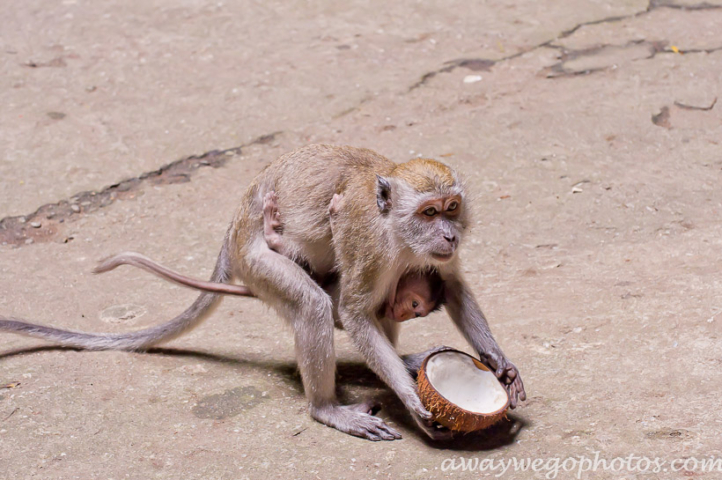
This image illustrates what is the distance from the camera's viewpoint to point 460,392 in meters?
4.04

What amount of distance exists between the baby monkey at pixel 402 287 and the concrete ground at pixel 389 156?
0.53 meters

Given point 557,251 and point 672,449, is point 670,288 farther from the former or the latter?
point 672,449

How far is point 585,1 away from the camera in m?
9.63

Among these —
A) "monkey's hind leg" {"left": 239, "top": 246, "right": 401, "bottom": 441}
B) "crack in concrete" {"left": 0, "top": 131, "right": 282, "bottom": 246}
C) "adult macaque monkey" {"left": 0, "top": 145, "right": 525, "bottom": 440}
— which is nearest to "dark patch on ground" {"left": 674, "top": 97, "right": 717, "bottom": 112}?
"crack in concrete" {"left": 0, "top": 131, "right": 282, "bottom": 246}

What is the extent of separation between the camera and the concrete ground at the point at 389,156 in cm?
391

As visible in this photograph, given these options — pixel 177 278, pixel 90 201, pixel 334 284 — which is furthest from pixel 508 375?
pixel 90 201

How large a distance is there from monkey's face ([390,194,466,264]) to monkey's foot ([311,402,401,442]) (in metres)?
0.91

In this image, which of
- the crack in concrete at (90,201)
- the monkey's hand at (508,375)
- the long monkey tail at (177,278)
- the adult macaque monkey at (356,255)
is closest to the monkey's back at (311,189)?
the adult macaque monkey at (356,255)

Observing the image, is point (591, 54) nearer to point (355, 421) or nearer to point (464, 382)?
point (464, 382)

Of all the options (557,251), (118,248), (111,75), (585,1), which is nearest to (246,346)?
(118,248)

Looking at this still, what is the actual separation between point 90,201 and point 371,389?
3.27 m

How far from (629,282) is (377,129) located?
10.3 ft

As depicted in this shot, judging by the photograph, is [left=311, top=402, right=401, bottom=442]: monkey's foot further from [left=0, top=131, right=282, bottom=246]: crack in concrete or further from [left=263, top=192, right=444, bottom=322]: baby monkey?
[left=0, top=131, right=282, bottom=246]: crack in concrete

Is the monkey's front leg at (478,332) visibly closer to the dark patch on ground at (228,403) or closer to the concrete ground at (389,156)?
the concrete ground at (389,156)
